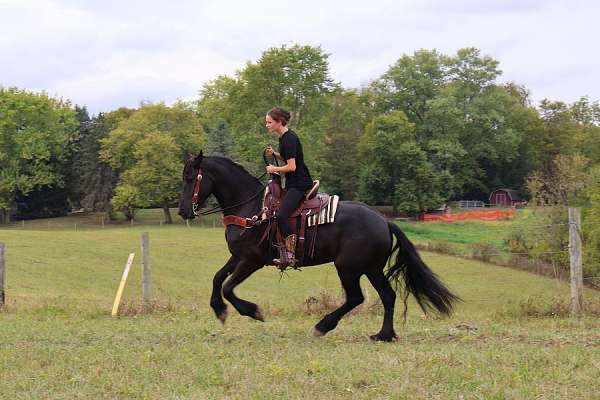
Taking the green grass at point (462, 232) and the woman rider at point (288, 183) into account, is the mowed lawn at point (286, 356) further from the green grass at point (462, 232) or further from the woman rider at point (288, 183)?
the green grass at point (462, 232)

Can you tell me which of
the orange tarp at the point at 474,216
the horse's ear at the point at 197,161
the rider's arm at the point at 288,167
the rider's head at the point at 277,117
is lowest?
the orange tarp at the point at 474,216

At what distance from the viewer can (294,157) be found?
9.28m

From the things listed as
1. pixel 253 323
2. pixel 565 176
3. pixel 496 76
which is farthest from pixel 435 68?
pixel 253 323

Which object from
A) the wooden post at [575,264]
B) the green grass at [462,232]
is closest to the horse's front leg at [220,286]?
the wooden post at [575,264]

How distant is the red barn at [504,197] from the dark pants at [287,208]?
8212cm

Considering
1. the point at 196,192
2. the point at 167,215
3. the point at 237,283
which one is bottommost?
the point at 237,283

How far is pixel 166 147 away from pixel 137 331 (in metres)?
58.4

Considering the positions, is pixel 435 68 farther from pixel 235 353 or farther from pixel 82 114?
pixel 235 353

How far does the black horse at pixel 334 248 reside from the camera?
9422 mm

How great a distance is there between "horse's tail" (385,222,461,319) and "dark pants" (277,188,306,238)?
4.64 ft

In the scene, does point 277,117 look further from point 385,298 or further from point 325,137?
point 325,137

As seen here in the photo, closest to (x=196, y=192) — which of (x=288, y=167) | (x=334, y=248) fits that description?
(x=288, y=167)

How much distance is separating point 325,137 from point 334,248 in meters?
61.3

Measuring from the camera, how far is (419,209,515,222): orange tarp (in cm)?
6888
